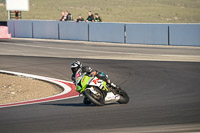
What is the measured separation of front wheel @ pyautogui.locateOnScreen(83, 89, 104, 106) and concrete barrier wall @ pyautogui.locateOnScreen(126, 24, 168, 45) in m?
20.2

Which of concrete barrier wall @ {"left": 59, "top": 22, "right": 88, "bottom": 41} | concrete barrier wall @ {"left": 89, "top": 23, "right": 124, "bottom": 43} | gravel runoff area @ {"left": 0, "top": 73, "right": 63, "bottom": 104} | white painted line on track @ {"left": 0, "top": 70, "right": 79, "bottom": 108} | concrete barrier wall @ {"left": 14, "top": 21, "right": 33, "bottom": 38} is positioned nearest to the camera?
white painted line on track @ {"left": 0, "top": 70, "right": 79, "bottom": 108}

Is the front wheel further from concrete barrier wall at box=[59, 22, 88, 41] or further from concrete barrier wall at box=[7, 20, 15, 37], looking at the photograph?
concrete barrier wall at box=[7, 20, 15, 37]

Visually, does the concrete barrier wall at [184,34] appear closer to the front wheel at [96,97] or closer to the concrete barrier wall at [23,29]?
the concrete barrier wall at [23,29]

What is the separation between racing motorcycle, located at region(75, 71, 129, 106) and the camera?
11062 mm

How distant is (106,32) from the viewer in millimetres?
34281

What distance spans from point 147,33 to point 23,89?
17693 mm

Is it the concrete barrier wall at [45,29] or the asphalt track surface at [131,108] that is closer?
the asphalt track surface at [131,108]

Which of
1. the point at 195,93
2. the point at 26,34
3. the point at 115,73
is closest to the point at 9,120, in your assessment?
the point at 195,93

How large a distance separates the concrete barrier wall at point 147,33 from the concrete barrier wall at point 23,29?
34.9 ft

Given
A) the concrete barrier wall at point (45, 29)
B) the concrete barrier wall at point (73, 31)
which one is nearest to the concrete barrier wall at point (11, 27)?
the concrete barrier wall at point (45, 29)

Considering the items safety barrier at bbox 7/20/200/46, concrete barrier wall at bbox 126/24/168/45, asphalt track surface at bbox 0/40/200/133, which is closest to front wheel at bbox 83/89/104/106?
asphalt track surface at bbox 0/40/200/133

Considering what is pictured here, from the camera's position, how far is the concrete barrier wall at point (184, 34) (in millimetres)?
29734

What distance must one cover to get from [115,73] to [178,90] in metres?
4.81

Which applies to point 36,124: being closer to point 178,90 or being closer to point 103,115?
point 103,115
